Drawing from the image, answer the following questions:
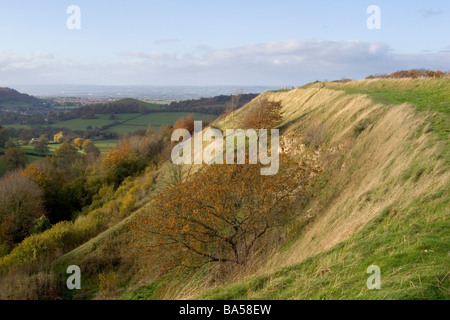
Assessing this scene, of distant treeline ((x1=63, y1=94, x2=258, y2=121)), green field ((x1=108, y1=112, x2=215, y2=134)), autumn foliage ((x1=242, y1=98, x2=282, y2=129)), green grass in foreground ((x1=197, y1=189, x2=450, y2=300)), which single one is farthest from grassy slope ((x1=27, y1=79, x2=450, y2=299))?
distant treeline ((x1=63, y1=94, x2=258, y2=121))

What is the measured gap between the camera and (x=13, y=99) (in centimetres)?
15938

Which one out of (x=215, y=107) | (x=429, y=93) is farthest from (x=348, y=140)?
(x=215, y=107)

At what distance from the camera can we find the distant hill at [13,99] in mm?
153000

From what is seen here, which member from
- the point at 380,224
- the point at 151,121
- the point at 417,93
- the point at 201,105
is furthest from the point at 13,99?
the point at 380,224

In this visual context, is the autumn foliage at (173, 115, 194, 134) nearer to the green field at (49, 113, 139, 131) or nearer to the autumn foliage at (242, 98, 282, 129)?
the green field at (49, 113, 139, 131)

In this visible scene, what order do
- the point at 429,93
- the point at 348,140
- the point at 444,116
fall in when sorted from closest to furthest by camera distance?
the point at 444,116 < the point at 348,140 < the point at 429,93

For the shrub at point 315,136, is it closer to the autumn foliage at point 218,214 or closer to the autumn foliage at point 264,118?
the autumn foliage at point 218,214

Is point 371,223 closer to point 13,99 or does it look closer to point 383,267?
point 383,267

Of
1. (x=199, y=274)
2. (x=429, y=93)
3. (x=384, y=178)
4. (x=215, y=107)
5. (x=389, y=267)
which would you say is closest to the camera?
(x=389, y=267)

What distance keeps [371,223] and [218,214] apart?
6.72m

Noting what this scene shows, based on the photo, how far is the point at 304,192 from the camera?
16.0m

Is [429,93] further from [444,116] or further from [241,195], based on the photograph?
[241,195]

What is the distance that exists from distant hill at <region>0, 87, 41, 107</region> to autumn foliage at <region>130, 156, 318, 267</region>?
547 ft
